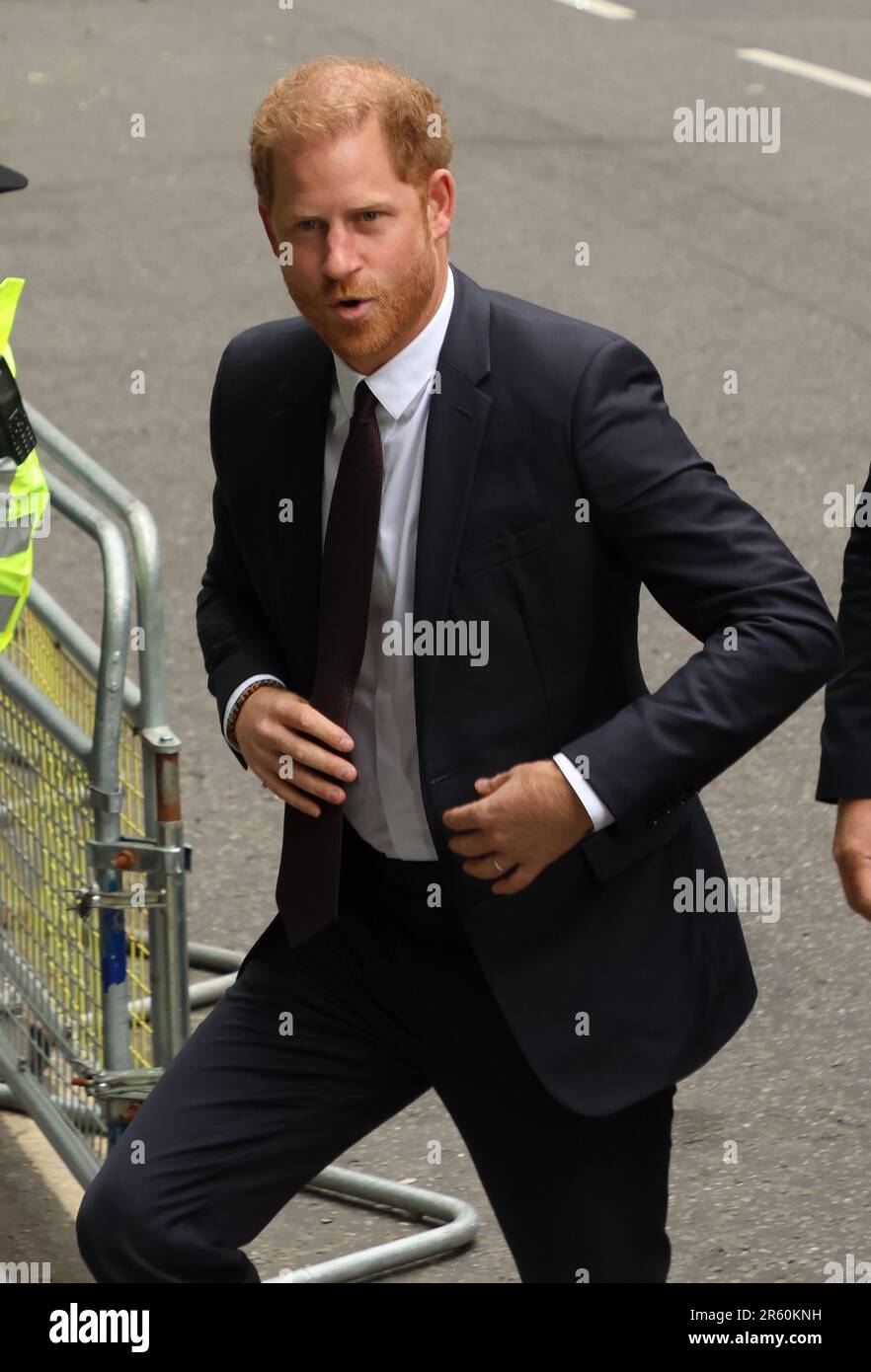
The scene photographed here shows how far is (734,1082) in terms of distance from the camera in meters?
5.42

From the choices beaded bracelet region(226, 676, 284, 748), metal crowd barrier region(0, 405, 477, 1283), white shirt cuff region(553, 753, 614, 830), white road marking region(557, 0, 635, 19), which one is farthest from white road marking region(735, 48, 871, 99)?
white shirt cuff region(553, 753, 614, 830)

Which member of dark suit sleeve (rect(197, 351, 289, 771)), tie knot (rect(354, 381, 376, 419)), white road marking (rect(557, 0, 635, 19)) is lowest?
dark suit sleeve (rect(197, 351, 289, 771))

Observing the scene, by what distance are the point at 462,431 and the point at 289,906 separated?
0.77m

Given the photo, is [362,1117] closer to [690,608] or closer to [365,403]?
[690,608]

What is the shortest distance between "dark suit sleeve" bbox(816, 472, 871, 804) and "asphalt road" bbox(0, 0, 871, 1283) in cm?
79

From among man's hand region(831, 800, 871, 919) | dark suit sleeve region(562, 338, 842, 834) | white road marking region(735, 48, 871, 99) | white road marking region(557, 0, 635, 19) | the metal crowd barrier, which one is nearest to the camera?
dark suit sleeve region(562, 338, 842, 834)

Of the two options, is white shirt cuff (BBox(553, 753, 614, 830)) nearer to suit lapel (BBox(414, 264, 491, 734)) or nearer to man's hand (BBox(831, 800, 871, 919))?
suit lapel (BBox(414, 264, 491, 734))

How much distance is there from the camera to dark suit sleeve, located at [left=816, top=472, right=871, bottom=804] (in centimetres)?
356

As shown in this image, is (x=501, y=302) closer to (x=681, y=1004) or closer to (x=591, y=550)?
(x=591, y=550)

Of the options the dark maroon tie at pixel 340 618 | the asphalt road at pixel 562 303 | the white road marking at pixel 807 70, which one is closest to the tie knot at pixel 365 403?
the dark maroon tie at pixel 340 618

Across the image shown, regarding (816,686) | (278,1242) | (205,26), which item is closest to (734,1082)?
(278,1242)

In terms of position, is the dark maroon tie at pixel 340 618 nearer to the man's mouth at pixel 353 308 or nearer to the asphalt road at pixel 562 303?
the man's mouth at pixel 353 308

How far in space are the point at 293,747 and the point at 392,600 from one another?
0.26 m

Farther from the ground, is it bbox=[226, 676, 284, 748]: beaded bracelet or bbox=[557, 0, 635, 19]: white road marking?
bbox=[557, 0, 635, 19]: white road marking
